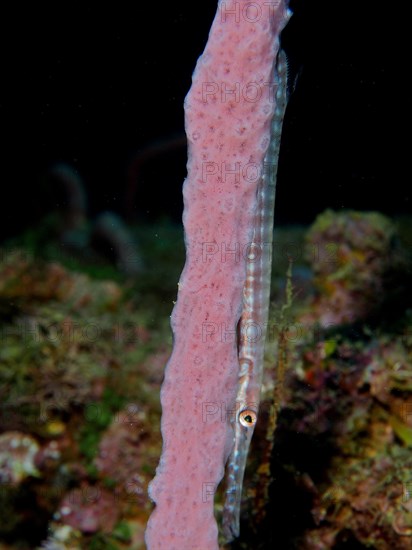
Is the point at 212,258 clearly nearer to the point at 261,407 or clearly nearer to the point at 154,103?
the point at 261,407

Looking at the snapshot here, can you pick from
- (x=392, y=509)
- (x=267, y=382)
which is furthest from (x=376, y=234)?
(x=392, y=509)

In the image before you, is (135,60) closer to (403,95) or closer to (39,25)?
(39,25)

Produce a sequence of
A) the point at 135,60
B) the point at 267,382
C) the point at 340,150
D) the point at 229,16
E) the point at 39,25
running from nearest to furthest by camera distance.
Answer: the point at 229,16 < the point at 267,382 < the point at 340,150 < the point at 135,60 < the point at 39,25

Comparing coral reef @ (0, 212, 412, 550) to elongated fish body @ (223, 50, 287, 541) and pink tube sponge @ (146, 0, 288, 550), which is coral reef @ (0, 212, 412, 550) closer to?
elongated fish body @ (223, 50, 287, 541)

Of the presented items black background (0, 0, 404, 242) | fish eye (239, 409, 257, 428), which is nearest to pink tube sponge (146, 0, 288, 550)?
fish eye (239, 409, 257, 428)

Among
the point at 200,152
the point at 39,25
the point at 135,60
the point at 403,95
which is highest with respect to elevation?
the point at 39,25

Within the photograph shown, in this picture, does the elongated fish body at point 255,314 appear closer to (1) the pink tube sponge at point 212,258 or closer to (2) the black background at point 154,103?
(1) the pink tube sponge at point 212,258
